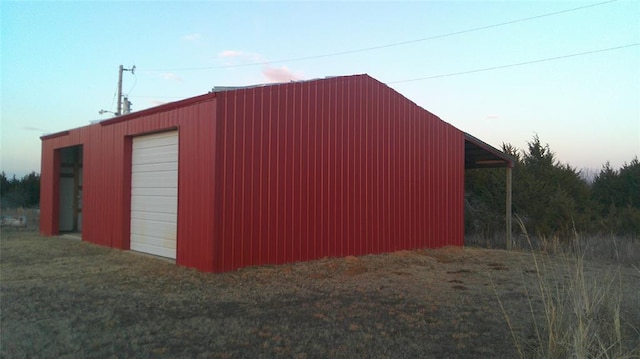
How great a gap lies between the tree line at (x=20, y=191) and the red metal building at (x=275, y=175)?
18.4 metres

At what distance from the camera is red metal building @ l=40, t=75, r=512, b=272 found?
881 cm

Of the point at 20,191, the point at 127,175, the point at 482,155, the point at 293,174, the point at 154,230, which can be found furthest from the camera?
the point at 20,191

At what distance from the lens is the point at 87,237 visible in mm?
13000

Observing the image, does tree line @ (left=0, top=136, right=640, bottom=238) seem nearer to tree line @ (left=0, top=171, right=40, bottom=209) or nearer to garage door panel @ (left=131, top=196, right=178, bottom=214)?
garage door panel @ (left=131, top=196, right=178, bottom=214)

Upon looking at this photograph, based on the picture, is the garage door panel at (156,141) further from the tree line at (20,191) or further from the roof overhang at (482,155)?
the tree line at (20,191)

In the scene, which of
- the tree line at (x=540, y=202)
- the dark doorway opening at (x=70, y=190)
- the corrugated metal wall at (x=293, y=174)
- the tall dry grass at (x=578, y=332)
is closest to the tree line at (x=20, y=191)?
the dark doorway opening at (x=70, y=190)

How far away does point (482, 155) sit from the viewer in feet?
52.2

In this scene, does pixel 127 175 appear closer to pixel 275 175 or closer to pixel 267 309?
pixel 275 175

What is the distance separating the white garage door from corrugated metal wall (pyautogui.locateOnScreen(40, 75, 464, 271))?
0.91 feet

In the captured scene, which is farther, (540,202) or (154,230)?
(540,202)

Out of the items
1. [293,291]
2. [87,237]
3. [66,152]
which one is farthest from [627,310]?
[66,152]

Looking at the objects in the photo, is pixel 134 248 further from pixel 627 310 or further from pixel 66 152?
pixel 627 310

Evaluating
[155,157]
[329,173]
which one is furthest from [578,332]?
[155,157]

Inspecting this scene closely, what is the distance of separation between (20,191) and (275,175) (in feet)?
87.8
